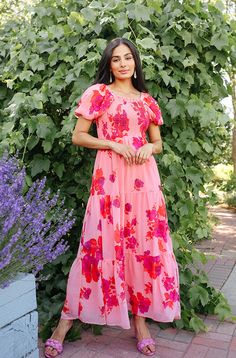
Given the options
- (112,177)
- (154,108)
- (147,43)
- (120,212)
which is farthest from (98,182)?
(147,43)

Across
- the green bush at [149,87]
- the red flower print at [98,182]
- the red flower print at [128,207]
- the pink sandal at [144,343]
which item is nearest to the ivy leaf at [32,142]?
the green bush at [149,87]

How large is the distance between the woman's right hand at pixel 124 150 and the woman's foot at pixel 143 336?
0.97 metres

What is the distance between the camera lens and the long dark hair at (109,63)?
2.38m

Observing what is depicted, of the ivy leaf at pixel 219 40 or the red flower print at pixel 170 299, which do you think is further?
the ivy leaf at pixel 219 40

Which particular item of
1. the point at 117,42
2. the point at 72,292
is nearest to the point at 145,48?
the point at 117,42

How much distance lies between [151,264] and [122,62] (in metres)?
1.12

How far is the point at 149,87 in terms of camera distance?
109 inches

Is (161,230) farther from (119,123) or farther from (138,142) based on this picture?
(119,123)

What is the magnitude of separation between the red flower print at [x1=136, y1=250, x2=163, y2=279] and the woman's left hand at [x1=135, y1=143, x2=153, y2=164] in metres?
0.51

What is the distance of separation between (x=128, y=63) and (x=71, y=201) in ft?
3.48

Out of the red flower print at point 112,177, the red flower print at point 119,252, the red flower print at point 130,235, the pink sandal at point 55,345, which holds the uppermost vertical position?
the red flower print at point 112,177

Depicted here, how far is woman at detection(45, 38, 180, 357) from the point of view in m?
2.38

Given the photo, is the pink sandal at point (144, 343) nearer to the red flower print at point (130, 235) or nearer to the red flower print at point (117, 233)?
the red flower print at point (130, 235)

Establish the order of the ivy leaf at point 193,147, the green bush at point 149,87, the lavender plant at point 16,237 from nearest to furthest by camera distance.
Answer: the lavender plant at point 16,237 → the green bush at point 149,87 → the ivy leaf at point 193,147
